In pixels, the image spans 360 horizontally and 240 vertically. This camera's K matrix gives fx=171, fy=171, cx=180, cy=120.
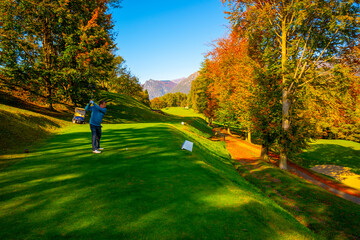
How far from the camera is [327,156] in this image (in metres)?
34.2

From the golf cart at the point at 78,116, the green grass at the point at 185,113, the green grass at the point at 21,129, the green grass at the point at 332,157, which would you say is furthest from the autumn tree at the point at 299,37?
the green grass at the point at 185,113

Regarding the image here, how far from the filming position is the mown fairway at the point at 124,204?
4008 mm

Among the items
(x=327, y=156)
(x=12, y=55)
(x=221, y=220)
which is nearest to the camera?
(x=221, y=220)

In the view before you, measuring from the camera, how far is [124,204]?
504 cm

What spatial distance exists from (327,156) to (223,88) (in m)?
24.6

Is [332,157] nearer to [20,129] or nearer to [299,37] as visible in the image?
[299,37]

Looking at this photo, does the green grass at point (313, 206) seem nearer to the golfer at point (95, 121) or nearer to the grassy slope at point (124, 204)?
the grassy slope at point (124, 204)

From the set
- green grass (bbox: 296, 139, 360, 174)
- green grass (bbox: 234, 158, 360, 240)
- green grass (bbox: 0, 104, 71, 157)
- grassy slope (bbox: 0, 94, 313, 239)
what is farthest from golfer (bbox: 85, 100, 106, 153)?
green grass (bbox: 296, 139, 360, 174)

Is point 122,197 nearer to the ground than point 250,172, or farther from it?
farther from it

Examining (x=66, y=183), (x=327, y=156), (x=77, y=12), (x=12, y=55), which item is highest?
(x=77, y=12)

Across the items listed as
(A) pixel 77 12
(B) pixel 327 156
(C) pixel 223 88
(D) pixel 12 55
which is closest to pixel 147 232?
(D) pixel 12 55

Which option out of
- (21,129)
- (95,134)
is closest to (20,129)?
(21,129)

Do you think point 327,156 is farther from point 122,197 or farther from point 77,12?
point 77,12

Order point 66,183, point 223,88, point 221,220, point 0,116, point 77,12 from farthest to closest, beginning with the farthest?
point 223,88, point 77,12, point 0,116, point 66,183, point 221,220
